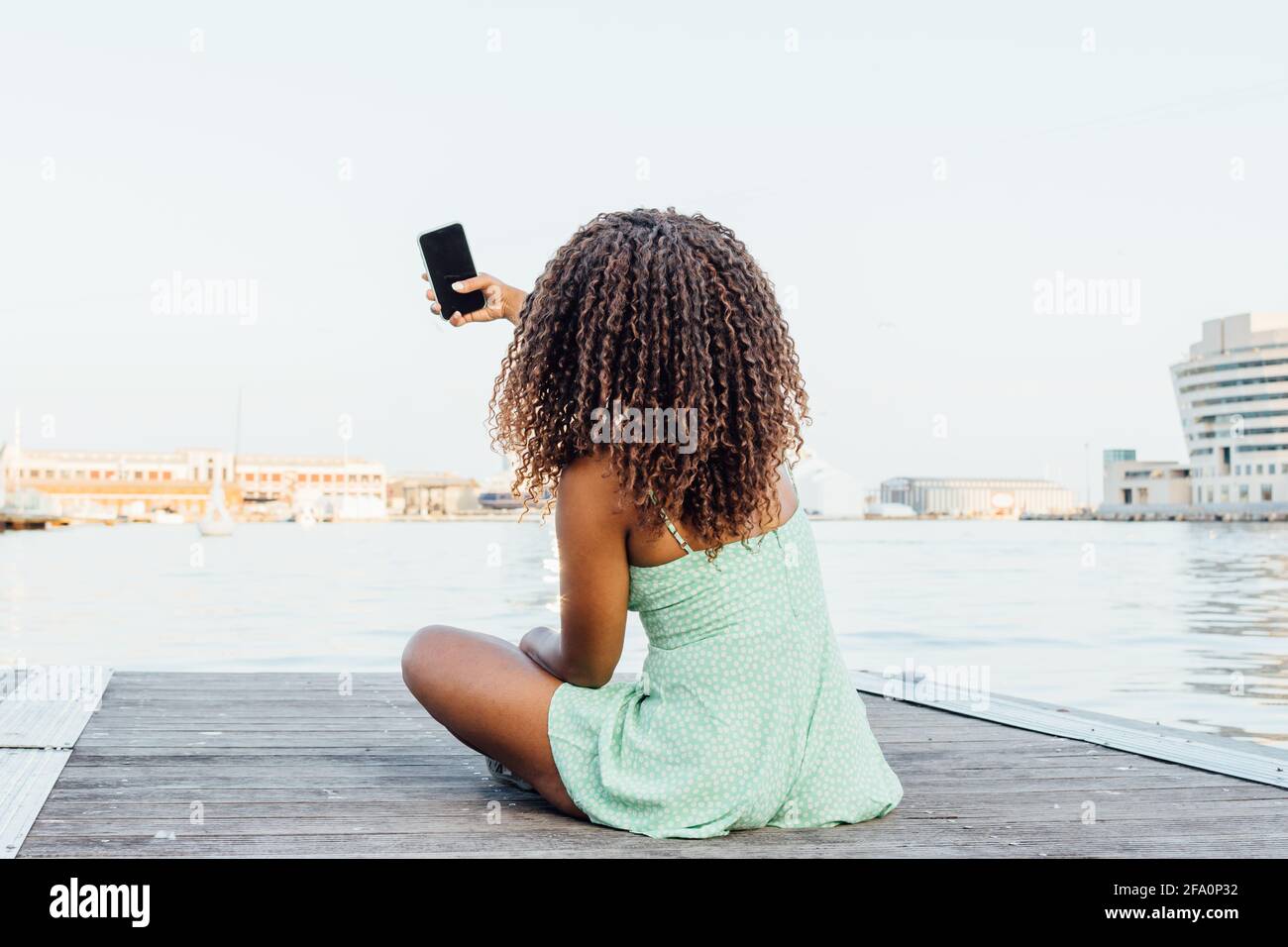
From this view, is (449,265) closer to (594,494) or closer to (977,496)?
(594,494)

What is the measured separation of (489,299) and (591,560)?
2.26 ft

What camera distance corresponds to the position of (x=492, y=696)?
234cm

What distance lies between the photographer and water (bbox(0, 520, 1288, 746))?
8.59m

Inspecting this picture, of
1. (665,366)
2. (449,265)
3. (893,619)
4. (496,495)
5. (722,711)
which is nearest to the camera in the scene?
(665,366)

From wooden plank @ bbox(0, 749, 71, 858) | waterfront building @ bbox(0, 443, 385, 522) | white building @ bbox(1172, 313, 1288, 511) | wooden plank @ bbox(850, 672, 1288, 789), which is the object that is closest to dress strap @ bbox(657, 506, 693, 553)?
wooden plank @ bbox(0, 749, 71, 858)

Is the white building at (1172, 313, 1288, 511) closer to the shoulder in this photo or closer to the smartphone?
the smartphone

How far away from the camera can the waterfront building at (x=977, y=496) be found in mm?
144125

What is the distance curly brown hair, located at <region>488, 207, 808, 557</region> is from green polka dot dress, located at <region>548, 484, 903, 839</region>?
0.33 ft

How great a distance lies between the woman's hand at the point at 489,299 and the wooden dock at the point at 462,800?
95 cm

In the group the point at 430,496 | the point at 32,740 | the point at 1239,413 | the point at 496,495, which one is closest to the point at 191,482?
the point at 430,496

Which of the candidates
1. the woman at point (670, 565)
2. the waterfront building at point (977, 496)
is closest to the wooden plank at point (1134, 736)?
the woman at point (670, 565)

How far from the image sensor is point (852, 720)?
232 cm

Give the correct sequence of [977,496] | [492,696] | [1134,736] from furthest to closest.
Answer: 1. [977,496]
2. [1134,736]
3. [492,696]
